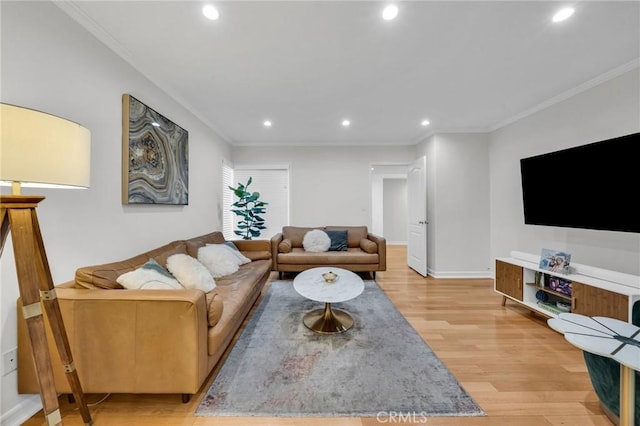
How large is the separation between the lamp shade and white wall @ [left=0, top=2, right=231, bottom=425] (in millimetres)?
719

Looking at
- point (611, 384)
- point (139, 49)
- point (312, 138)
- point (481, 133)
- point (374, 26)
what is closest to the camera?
point (611, 384)

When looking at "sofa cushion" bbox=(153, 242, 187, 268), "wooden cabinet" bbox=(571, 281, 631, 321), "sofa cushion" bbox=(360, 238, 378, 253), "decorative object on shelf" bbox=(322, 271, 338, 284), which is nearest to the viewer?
"wooden cabinet" bbox=(571, 281, 631, 321)

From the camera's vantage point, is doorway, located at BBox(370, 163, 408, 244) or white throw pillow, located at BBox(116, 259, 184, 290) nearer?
white throw pillow, located at BBox(116, 259, 184, 290)

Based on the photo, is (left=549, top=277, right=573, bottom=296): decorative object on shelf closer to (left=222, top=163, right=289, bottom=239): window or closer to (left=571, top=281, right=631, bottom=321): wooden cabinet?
(left=571, top=281, right=631, bottom=321): wooden cabinet

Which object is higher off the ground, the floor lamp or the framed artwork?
the framed artwork

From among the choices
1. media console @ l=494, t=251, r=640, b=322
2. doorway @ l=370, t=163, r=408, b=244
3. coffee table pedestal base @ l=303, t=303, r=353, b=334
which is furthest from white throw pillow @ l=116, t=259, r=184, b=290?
doorway @ l=370, t=163, r=408, b=244

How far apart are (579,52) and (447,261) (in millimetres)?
3089

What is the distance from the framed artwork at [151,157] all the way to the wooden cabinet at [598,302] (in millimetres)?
4040

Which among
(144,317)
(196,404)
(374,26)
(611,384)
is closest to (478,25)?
(374,26)

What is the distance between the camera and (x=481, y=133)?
427 cm

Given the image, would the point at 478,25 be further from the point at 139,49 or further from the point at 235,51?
the point at 139,49

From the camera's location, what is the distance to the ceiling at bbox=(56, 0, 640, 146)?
1.69 metres

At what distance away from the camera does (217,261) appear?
9.32ft

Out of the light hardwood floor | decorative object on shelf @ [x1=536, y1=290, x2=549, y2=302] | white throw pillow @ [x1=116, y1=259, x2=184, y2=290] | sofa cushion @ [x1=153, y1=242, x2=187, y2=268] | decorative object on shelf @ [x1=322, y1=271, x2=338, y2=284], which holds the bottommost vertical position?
the light hardwood floor
